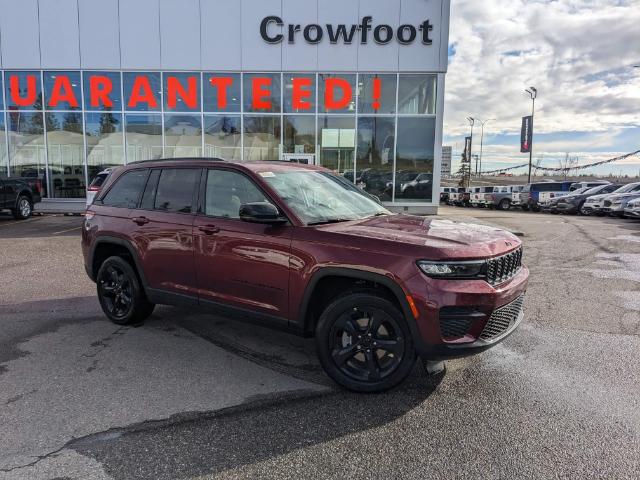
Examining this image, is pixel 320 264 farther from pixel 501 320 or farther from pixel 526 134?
pixel 526 134

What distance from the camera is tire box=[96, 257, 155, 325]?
5.16 m

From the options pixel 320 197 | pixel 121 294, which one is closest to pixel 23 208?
pixel 121 294

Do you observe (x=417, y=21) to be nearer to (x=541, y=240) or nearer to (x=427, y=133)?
(x=427, y=133)

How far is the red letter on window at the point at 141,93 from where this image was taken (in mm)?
18750

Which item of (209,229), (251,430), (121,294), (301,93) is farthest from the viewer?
(301,93)

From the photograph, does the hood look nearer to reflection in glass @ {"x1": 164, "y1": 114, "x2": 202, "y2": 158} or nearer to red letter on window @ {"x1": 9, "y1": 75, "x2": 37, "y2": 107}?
reflection in glass @ {"x1": 164, "y1": 114, "x2": 202, "y2": 158}

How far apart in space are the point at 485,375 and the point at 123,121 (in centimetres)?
1893

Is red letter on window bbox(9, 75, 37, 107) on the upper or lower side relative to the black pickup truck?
upper

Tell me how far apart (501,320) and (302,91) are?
1649 centimetres

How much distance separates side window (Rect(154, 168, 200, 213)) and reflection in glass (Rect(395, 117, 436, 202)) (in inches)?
581

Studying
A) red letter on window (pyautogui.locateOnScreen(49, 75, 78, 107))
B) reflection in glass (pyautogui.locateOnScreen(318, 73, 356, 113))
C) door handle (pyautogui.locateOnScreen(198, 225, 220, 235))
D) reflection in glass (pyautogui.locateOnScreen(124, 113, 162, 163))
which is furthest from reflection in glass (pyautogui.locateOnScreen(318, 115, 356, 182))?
door handle (pyautogui.locateOnScreen(198, 225, 220, 235))

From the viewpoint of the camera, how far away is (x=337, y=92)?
18500mm

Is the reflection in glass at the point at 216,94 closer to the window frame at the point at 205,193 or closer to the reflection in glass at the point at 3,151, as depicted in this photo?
the reflection in glass at the point at 3,151

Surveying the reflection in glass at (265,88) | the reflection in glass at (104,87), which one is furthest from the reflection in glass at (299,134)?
the reflection in glass at (104,87)
